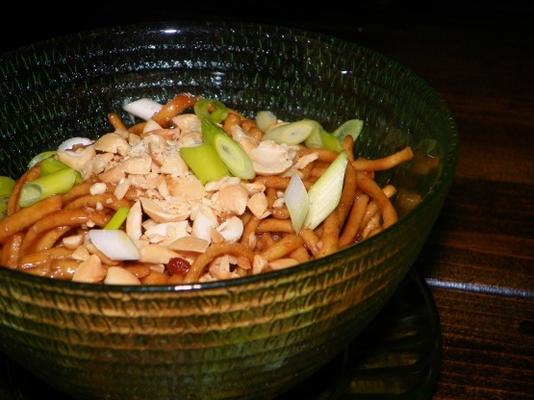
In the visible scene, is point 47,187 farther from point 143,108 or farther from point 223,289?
point 223,289

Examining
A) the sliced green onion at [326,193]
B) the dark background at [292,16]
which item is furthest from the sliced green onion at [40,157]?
the dark background at [292,16]

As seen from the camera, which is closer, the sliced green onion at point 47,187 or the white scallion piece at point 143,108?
the sliced green onion at point 47,187

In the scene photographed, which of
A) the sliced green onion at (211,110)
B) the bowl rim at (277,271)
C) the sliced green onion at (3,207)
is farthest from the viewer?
the sliced green onion at (211,110)

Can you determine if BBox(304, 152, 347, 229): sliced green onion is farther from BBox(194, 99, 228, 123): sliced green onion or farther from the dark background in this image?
the dark background

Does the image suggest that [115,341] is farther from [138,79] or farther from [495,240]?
[495,240]

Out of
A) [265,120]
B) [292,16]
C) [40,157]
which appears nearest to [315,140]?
[265,120]

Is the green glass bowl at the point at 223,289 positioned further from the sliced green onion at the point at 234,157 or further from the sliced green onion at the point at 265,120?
the sliced green onion at the point at 234,157

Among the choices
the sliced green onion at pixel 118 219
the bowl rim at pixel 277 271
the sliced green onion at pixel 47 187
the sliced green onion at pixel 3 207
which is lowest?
the sliced green onion at pixel 3 207
